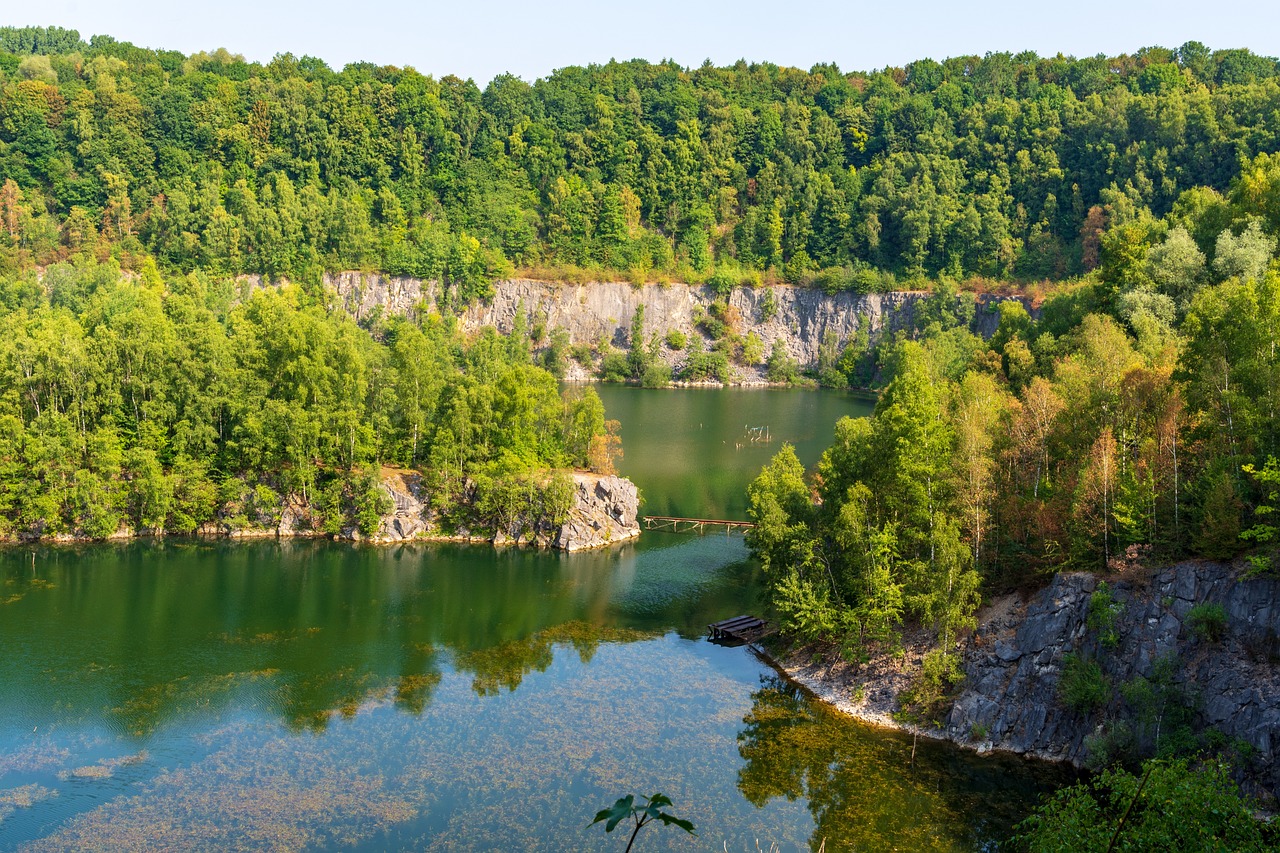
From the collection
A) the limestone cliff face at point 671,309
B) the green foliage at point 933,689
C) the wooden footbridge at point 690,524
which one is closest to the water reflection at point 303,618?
the wooden footbridge at point 690,524

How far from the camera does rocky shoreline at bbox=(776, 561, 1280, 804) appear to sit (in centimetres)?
3284

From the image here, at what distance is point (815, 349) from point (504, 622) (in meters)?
111

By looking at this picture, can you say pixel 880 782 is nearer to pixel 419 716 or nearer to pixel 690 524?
pixel 419 716

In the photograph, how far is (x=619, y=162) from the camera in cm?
17738

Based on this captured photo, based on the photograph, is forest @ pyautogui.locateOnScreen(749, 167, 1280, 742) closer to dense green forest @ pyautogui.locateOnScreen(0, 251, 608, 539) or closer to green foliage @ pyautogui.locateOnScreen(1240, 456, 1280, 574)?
green foliage @ pyautogui.locateOnScreen(1240, 456, 1280, 574)

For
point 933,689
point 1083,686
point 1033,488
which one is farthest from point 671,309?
point 1083,686

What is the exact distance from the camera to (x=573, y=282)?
15962 centimetres

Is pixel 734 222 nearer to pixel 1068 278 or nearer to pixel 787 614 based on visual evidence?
pixel 1068 278

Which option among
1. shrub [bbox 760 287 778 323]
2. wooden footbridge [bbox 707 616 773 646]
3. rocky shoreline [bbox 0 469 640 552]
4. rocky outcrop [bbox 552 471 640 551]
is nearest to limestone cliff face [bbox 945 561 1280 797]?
wooden footbridge [bbox 707 616 773 646]

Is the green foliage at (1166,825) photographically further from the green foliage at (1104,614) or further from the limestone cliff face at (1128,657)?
the green foliage at (1104,614)

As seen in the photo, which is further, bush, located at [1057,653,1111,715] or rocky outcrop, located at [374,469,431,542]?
rocky outcrop, located at [374,469,431,542]

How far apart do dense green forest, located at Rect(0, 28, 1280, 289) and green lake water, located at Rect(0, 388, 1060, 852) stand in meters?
97.0

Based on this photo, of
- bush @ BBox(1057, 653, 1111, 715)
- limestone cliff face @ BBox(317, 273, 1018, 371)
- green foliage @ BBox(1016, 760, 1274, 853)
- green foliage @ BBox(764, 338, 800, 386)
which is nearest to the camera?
green foliage @ BBox(1016, 760, 1274, 853)

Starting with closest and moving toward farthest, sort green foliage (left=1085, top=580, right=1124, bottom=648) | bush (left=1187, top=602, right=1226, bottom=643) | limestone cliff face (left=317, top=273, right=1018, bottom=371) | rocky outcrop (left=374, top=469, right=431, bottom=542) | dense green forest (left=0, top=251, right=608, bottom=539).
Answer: bush (left=1187, top=602, right=1226, bottom=643) < green foliage (left=1085, top=580, right=1124, bottom=648) < dense green forest (left=0, top=251, right=608, bottom=539) < rocky outcrop (left=374, top=469, right=431, bottom=542) < limestone cliff face (left=317, top=273, right=1018, bottom=371)
